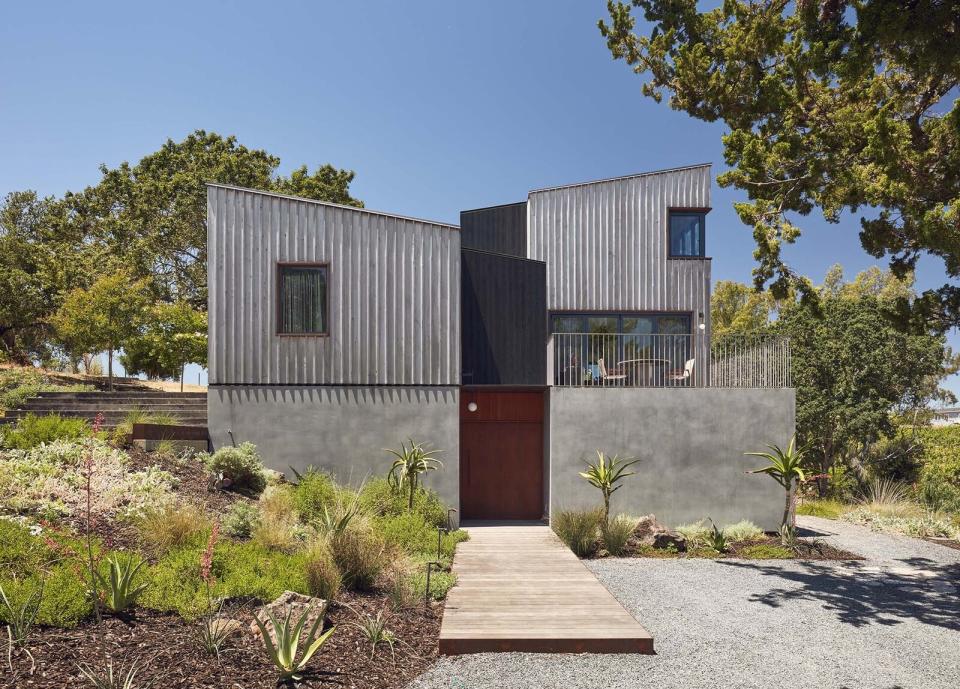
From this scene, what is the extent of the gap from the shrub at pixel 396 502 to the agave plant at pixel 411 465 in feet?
0.37

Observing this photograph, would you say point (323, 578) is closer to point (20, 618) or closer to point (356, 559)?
point (356, 559)

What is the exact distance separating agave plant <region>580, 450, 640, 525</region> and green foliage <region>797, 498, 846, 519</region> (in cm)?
674

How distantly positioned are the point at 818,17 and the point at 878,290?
29.3 m

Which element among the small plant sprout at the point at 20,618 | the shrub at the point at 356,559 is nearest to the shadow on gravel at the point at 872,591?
the shrub at the point at 356,559

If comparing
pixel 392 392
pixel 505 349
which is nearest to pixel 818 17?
pixel 505 349

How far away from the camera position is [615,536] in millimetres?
9281

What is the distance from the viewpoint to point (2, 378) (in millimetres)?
14383

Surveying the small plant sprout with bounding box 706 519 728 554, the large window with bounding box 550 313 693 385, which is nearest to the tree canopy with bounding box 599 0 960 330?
the large window with bounding box 550 313 693 385

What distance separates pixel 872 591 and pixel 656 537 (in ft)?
9.83

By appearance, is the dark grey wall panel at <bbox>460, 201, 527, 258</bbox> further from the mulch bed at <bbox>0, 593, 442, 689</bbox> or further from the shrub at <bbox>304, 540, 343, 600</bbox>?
the mulch bed at <bbox>0, 593, 442, 689</bbox>

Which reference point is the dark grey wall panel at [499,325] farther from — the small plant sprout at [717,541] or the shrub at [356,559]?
the shrub at [356,559]

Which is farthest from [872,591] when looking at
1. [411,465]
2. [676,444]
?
[411,465]

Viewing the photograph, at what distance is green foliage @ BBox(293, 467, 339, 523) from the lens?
8759mm

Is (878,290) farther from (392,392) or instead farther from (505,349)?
(392,392)
